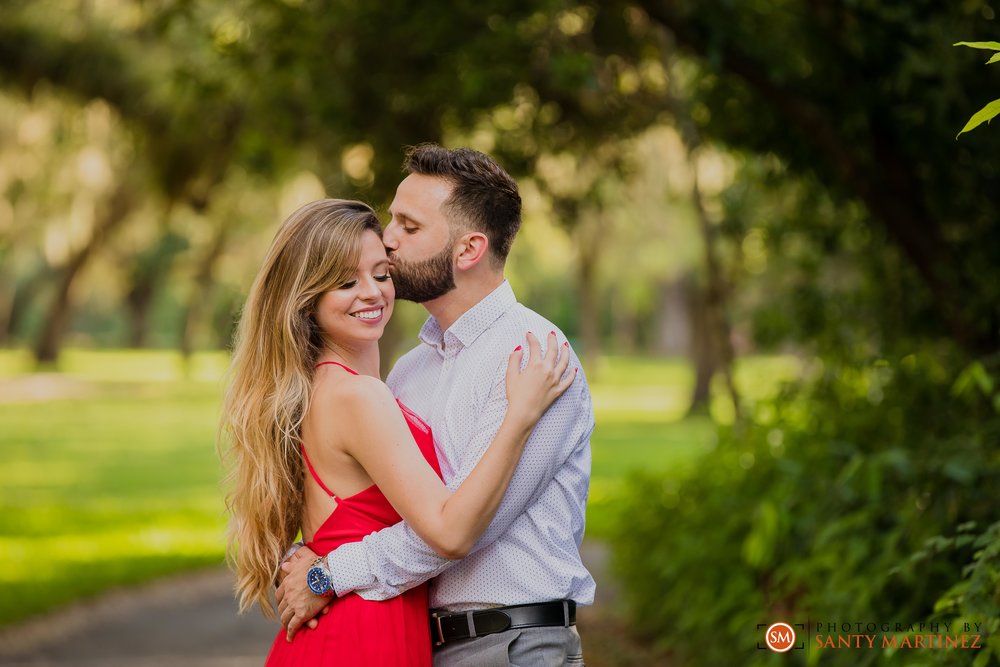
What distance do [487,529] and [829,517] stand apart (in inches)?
122

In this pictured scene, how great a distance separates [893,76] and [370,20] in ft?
10.7

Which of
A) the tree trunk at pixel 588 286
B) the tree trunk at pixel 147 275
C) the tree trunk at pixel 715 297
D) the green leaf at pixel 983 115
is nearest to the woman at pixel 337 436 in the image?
the green leaf at pixel 983 115

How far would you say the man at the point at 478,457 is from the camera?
2.94m

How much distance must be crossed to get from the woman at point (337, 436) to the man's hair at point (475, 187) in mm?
225

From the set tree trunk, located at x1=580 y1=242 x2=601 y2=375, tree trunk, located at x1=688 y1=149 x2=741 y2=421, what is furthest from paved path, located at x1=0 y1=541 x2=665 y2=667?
tree trunk, located at x1=580 y1=242 x2=601 y2=375

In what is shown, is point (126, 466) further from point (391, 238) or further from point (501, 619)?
point (501, 619)

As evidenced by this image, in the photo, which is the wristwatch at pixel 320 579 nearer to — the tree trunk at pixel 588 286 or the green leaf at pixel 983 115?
the green leaf at pixel 983 115

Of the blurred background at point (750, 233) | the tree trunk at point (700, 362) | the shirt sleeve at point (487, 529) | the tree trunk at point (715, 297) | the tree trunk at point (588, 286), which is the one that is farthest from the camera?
the tree trunk at point (700, 362)

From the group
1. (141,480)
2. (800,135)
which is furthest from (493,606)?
(141,480)

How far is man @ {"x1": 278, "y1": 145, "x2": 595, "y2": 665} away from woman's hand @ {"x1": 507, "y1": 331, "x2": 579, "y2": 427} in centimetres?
6

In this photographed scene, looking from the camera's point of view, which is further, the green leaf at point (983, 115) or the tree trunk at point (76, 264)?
the tree trunk at point (76, 264)

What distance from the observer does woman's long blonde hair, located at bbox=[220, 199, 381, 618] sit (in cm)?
308

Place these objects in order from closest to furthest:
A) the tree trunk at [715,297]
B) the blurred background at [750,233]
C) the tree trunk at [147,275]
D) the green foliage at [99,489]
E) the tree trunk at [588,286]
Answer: the blurred background at [750,233]
the tree trunk at [715,297]
the green foliage at [99,489]
the tree trunk at [588,286]
the tree trunk at [147,275]

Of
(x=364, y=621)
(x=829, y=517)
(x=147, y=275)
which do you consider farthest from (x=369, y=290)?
(x=147, y=275)
